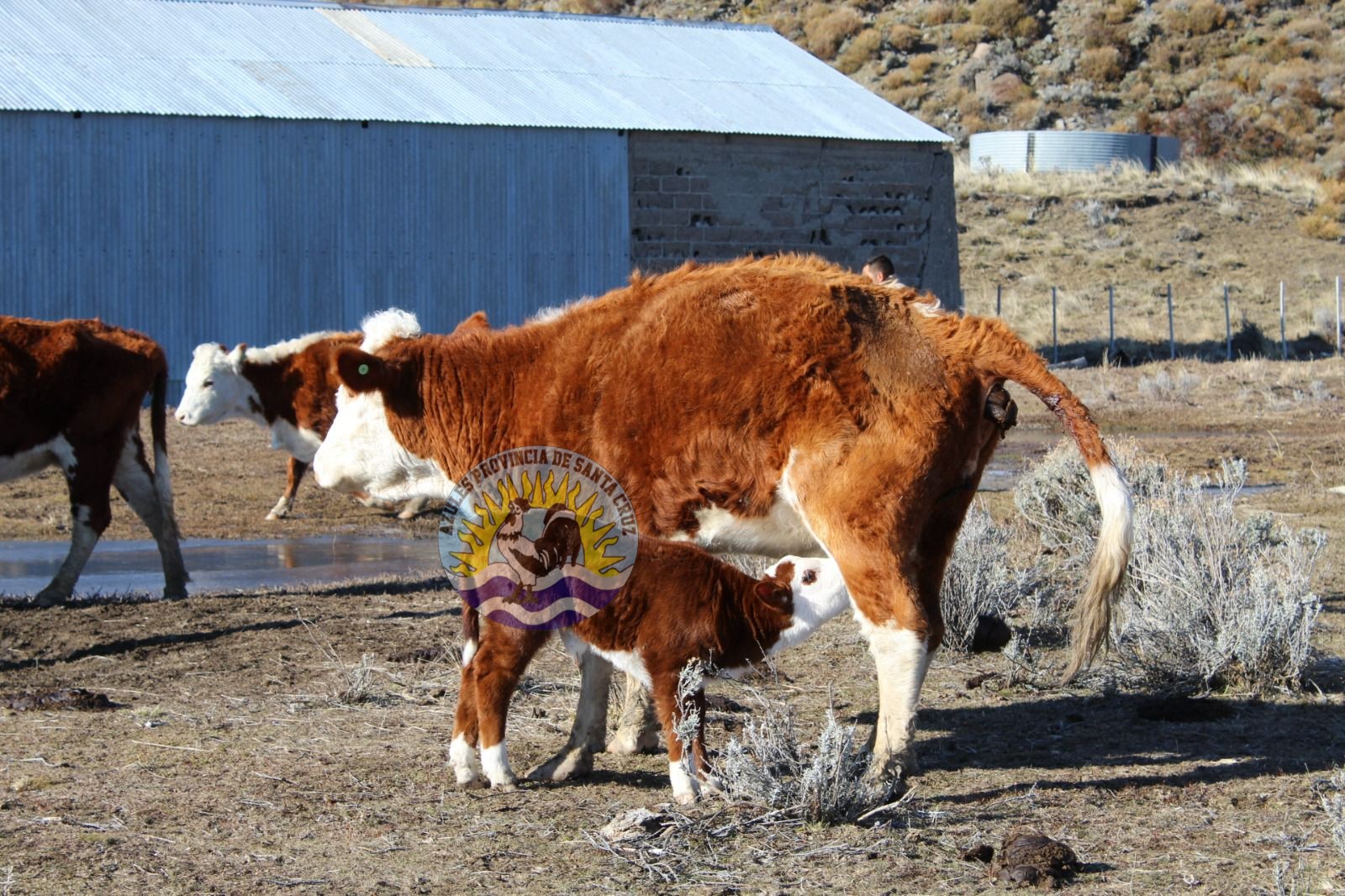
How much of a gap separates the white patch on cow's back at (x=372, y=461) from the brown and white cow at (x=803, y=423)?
1.26ft

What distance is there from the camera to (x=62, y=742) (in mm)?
6762

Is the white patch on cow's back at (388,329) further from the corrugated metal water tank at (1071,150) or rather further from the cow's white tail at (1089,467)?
the corrugated metal water tank at (1071,150)

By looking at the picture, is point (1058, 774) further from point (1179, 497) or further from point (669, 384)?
point (1179, 497)

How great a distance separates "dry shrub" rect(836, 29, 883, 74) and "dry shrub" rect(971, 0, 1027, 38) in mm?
4151

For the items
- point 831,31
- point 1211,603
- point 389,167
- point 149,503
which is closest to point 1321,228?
point 831,31

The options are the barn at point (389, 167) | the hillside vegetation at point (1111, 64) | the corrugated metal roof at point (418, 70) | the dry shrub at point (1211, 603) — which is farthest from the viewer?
the hillside vegetation at point (1111, 64)

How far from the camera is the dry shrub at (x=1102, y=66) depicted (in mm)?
57688

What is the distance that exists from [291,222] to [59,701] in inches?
711

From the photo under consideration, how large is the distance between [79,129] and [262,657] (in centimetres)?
1698

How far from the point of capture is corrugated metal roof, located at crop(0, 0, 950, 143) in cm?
2427

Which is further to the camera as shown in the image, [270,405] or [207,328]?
[207,328]

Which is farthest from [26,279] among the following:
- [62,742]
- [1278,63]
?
[1278,63]

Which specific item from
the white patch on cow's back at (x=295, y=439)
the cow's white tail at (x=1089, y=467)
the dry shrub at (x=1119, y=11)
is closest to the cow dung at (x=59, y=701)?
the cow's white tail at (x=1089, y=467)

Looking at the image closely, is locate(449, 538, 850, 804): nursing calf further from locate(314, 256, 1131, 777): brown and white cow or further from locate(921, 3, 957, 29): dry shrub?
locate(921, 3, 957, 29): dry shrub
